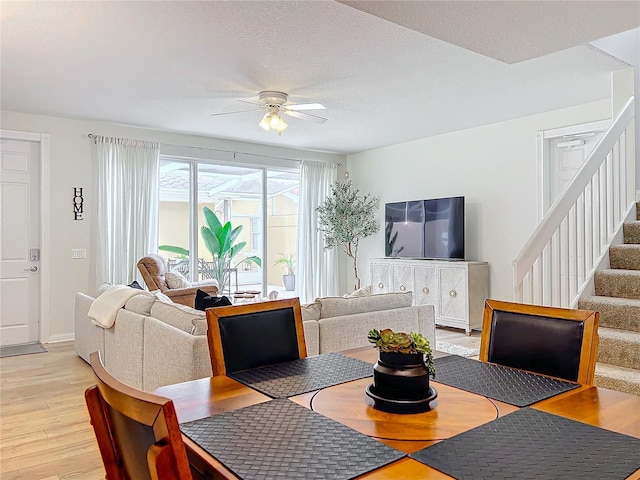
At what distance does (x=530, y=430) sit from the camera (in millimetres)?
1155

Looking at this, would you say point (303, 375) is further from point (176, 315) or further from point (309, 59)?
point (309, 59)

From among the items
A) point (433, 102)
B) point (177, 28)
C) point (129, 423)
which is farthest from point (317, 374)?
point (433, 102)

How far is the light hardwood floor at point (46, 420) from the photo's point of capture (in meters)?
2.50

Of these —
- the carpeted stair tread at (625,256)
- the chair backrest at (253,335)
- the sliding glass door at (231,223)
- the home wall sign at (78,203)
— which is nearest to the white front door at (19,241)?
the home wall sign at (78,203)

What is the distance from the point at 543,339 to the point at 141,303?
2709 millimetres

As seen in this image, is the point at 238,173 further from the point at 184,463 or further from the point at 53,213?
the point at 184,463

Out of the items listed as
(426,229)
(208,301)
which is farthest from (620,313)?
(426,229)

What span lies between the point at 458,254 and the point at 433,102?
204 centimetres

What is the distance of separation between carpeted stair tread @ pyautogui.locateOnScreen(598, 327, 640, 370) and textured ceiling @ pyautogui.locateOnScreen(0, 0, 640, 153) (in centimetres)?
174

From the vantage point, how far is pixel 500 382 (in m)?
1.52

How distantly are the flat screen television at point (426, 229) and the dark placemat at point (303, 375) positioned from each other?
15.0 feet

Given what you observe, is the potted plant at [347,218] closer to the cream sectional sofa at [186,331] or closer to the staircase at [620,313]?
the cream sectional sofa at [186,331]

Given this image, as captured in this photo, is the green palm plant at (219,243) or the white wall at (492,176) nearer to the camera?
the white wall at (492,176)

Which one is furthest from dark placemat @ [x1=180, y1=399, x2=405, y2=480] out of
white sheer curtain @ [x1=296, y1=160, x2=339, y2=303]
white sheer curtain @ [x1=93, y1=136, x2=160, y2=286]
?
white sheer curtain @ [x1=296, y1=160, x2=339, y2=303]
